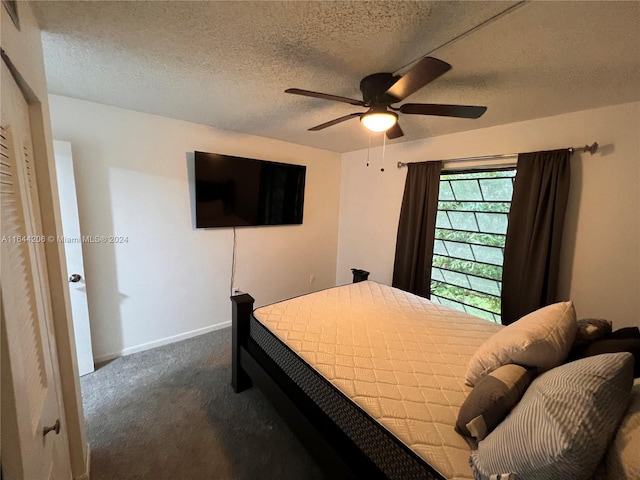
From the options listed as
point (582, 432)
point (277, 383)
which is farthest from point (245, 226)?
point (582, 432)

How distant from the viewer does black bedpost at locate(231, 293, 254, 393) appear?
204cm

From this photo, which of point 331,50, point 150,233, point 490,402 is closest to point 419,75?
point 331,50

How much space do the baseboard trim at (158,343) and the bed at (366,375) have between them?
1106mm

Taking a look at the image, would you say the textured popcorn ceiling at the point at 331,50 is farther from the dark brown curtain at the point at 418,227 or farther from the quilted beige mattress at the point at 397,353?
the quilted beige mattress at the point at 397,353

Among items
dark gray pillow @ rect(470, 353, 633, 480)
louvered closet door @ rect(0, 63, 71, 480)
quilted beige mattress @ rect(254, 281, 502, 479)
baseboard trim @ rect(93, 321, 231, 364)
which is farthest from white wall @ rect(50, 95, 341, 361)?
dark gray pillow @ rect(470, 353, 633, 480)

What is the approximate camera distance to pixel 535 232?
2201 mm

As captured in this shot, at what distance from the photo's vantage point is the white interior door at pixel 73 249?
198 cm

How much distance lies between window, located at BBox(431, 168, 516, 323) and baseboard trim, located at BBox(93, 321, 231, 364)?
2.72 m

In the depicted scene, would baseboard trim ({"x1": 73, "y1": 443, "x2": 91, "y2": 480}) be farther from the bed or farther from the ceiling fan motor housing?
the ceiling fan motor housing

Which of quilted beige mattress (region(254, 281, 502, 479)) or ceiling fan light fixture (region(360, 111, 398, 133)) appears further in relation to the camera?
ceiling fan light fixture (region(360, 111, 398, 133))

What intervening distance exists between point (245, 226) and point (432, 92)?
2314 mm

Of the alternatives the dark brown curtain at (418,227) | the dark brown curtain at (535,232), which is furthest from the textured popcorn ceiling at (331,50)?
the dark brown curtain at (418,227)

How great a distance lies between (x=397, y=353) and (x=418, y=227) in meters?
1.71

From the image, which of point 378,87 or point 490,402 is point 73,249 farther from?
point 490,402
